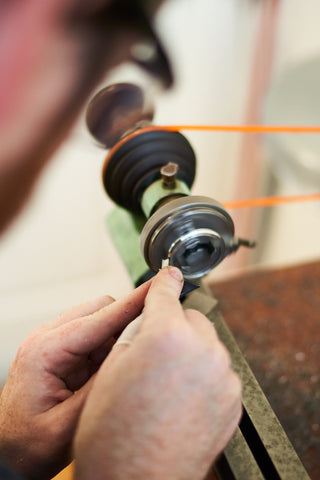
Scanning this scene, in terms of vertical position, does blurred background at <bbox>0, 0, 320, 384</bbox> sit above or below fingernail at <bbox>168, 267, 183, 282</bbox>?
below

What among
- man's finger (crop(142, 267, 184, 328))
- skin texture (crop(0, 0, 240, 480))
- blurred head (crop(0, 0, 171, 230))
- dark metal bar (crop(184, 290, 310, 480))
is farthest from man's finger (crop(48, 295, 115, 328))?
blurred head (crop(0, 0, 171, 230))

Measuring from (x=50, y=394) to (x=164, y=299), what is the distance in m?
0.20

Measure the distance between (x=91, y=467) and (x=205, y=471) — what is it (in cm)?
11

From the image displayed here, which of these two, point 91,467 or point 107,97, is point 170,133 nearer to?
point 107,97

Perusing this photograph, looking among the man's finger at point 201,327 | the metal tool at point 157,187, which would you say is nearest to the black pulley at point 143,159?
the metal tool at point 157,187

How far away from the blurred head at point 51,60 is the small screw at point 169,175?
28.9 inches

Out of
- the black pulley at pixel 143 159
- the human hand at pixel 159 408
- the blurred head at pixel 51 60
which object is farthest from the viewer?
the blurred head at pixel 51 60

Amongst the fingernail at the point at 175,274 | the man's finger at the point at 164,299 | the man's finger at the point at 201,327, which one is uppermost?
the man's finger at the point at 164,299

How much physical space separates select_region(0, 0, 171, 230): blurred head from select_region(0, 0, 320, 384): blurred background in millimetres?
55

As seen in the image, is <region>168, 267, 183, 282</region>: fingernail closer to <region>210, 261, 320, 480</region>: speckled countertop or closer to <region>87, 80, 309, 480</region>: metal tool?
<region>87, 80, 309, 480</region>: metal tool

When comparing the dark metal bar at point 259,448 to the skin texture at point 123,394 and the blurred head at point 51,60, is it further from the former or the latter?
the blurred head at point 51,60

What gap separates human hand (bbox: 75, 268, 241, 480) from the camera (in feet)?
1.28

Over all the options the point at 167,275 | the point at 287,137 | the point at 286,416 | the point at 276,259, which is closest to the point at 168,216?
the point at 167,275

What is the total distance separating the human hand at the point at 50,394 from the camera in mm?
500
